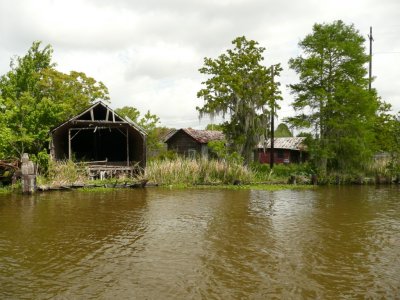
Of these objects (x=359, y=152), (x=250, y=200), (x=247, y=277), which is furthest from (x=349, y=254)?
(x=359, y=152)

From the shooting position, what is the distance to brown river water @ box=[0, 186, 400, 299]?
20.2 feet

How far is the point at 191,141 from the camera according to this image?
37656 mm

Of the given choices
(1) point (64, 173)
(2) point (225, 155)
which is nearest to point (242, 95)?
(2) point (225, 155)

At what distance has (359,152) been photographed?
83.6 ft

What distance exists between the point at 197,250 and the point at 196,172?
14.5 metres

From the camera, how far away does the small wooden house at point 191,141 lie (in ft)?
120

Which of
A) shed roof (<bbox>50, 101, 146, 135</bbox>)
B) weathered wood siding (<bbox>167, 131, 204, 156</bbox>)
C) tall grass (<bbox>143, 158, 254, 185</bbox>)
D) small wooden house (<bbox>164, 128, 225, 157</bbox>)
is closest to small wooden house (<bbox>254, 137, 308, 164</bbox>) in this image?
small wooden house (<bbox>164, 128, 225, 157</bbox>)

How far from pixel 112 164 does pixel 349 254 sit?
20432 mm

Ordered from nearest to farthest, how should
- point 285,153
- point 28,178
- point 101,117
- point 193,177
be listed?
point 28,178
point 193,177
point 101,117
point 285,153

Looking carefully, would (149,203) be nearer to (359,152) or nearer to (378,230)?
(378,230)

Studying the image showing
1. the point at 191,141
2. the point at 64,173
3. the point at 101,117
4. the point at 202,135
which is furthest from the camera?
the point at 202,135

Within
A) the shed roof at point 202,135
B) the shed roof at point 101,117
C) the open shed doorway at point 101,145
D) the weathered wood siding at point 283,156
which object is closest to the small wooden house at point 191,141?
the shed roof at point 202,135

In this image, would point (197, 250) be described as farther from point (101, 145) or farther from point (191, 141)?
point (191, 141)

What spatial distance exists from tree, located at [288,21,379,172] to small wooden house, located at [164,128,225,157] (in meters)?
12.2
